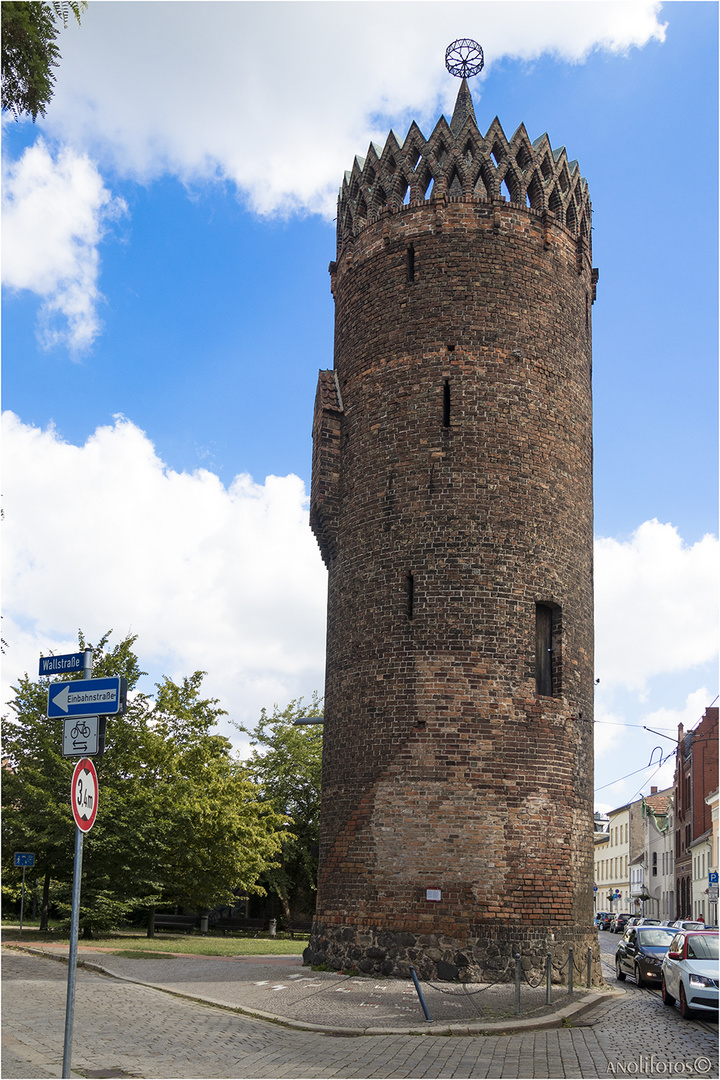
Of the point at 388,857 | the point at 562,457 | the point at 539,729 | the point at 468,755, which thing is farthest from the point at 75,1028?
the point at 562,457

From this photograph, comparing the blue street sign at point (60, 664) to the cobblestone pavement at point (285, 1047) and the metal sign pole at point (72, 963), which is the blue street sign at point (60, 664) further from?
the cobblestone pavement at point (285, 1047)

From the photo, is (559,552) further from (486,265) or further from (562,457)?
(486,265)

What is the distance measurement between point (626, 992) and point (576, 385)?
38.5ft

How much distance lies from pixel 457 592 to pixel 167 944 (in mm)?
14650

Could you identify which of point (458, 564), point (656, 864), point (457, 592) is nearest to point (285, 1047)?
point (457, 592)

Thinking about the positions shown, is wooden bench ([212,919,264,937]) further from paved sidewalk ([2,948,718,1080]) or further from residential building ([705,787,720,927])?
residential building ([705,787,720,927])

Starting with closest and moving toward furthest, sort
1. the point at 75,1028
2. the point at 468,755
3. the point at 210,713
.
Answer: the point at 75,1028, the point at 468,755, the point at 210,713

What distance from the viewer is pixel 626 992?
18562 mm

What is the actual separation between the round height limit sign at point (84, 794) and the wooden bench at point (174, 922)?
29.3 m

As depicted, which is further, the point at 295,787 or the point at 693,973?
the point at 295,787

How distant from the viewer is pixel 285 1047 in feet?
35.9

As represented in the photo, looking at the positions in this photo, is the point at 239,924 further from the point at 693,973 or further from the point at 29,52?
the point at 29,52

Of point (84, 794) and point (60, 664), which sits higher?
point (60, 664)

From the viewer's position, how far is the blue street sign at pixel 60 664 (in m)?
10.3
